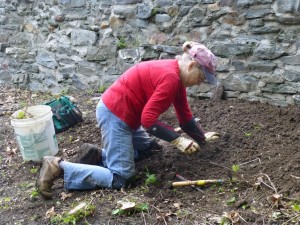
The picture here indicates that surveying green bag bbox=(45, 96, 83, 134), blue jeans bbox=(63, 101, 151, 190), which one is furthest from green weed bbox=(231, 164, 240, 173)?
green bag bbox=(45, 96, 83, 134)

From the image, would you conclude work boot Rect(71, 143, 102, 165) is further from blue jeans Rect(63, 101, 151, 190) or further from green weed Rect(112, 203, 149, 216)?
green weed Rect(112, 203, 149, 216)

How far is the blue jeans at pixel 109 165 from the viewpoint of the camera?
11.2 ft

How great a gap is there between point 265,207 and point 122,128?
1.35 metres

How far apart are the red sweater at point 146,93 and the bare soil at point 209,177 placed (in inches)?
23.1

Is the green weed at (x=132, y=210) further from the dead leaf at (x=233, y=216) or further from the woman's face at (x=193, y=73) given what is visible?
the woman's face at (x=193, y=73)

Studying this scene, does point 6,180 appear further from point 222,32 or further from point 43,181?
point 222,32

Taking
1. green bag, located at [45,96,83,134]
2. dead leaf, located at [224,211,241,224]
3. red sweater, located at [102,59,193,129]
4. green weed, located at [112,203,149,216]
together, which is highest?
red sweater, located at [102,59,193,129]

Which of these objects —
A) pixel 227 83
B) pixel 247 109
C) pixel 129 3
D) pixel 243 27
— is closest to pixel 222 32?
pixel 243 27

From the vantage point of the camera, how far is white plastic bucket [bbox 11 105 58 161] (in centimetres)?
403

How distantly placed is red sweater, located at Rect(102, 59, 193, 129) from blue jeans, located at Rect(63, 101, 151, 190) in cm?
9

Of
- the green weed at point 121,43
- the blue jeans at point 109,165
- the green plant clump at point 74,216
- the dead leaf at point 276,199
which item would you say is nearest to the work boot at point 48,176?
the blue jeans at point 109,165

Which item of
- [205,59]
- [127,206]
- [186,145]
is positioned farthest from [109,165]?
[205,59]

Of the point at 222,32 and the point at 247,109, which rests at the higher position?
the point at 222,32

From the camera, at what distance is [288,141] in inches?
147
